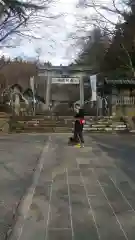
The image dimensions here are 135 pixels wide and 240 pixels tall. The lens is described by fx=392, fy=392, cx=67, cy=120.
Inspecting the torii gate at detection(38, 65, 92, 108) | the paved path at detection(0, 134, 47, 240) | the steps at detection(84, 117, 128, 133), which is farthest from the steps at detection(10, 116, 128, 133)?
the paved path at detection(0, 134, 47, 240)

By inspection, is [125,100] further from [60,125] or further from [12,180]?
[12,180]

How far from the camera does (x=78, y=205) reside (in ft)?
21.1

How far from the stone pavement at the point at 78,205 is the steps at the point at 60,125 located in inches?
743

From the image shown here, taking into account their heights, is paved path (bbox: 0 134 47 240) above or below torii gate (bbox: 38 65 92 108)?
below

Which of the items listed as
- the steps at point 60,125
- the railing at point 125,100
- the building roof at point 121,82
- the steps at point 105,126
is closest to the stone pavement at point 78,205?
the steps at point 105,126

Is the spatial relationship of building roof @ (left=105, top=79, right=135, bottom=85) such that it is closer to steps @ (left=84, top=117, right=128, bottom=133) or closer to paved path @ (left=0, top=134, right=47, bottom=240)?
steps @ (left=84, top=117, right=128, bottom=133)

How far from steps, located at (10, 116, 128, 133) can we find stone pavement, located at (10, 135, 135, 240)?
18867 mm

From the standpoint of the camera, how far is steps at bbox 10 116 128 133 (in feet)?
96.3

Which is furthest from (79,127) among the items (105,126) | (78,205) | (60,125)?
(60,125)

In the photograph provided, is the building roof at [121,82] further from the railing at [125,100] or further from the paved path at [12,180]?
the paved path at [12,180]

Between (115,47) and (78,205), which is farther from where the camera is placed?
(115,47)

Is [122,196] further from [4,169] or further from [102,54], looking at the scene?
[102,54]

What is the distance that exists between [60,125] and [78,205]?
2447cm

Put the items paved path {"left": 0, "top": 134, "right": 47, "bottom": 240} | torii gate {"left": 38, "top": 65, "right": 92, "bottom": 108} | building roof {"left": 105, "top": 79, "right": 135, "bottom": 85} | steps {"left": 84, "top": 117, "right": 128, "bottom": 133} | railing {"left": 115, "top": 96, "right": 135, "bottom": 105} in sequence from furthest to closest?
torii gate {"left": 38, "top": 65, "right": 92, "bottom": 108} < building roof {"left": 105, "top": 79, "right": 135, "bottom": 85} < railing {"left": 115, "top": 96, "right": 135, "bottom": 105} < steps {"left": 84, "top": 117, "right": 128, "bottom": 133} < paved path {"left": 0, "top": 134, "right": 47, "bottom": 240}
